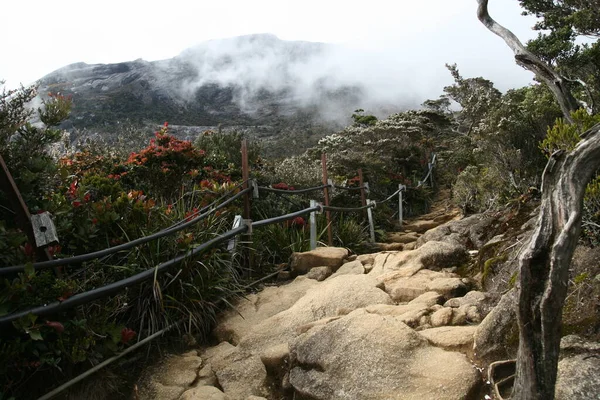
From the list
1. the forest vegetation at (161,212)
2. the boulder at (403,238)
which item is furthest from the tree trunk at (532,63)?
the boulder at (403,238)

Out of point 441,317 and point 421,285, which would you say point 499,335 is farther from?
point 421,285

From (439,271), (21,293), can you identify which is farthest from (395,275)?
(21,293)

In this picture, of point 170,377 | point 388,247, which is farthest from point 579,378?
point 388,247

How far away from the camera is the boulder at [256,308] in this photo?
346cm

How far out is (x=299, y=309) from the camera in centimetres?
351

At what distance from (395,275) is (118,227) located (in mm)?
2501

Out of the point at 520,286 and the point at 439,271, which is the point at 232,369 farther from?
the point at 439,271

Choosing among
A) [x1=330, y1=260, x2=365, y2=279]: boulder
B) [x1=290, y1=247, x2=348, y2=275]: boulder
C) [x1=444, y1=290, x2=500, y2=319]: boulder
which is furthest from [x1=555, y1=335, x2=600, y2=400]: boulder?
[x1=290, y1=247, x2=348, y2=275]: boulder

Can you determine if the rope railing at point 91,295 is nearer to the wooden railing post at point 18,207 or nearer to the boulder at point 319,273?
the wooden railing post at point 18,207

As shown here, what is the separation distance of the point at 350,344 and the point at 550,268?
4.31ft

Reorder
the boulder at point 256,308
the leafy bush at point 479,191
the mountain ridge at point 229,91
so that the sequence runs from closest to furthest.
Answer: the boulder at point 256,308 → the leafy bush at point 479,191 → the mountain ridge at point 229,91

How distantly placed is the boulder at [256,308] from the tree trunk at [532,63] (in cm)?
292

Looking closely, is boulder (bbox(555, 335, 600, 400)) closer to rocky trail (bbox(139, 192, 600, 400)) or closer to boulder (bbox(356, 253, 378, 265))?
rocky trail (bbox(139, 192, 600, 400))

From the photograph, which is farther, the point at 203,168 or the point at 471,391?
the point at 203,168
